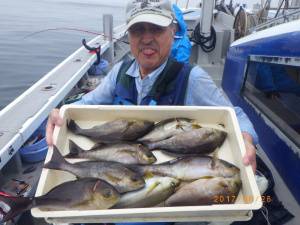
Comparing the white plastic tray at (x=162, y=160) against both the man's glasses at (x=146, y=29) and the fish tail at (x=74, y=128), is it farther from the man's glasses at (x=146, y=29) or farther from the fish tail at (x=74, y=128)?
the man's glasses at (x=146, y=29)

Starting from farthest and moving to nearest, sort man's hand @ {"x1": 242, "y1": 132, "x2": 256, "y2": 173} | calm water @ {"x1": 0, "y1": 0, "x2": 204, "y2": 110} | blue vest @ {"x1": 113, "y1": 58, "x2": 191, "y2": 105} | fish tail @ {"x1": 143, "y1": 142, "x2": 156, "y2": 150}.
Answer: calm water @ {"x1": 0, "y1": 0, "x2": 204, "y2": 110}
blue vest @ {"x1": 113, "y1": 58, "x2": 191, "y2": 105}
fish tail @ {"x1": 143, "y1": 142, "x2": 156, "y2": 150}
man's hand @ {"x1": 242, "y1": 132, "x2": 256, "y2": 173}

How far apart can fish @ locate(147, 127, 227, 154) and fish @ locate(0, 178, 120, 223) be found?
51 centimetres

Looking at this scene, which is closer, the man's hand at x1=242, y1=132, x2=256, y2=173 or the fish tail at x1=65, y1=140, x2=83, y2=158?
the man's hand at x1=242, y1=132, x2=256, y2=173

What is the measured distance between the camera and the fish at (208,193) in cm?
145

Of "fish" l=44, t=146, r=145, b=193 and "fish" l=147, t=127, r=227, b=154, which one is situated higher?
"fish" l=147, t=127, r=227, b=154

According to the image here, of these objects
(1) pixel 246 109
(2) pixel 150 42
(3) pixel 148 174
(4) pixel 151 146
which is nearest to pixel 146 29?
(2) pixel 150 42

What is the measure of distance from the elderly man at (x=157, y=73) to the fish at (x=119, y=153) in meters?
0.55

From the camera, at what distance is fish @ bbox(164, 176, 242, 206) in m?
1.45

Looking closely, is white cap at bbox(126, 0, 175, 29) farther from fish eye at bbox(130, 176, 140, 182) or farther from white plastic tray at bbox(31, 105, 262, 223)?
fish eye at bbox(130, 176, 140, 182)

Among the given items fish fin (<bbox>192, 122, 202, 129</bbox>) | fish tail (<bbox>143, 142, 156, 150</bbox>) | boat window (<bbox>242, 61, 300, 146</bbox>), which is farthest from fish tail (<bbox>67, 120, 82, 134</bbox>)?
boat window (<bbox>242, 61, 300, 146</bbox>)

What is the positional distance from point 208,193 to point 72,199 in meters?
0.64

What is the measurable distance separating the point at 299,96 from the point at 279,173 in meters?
1.08

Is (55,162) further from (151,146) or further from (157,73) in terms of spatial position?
(157,73)

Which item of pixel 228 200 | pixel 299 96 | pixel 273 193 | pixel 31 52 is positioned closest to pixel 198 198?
pixel 228 200
